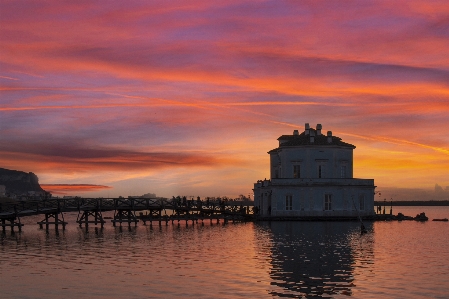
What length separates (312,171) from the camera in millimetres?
87062

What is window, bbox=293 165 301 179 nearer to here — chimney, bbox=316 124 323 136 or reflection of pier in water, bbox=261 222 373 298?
chimney, bbox=316 124 323 136

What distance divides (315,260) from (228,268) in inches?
239

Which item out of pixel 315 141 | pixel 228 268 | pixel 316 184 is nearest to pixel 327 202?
pixel 316 184

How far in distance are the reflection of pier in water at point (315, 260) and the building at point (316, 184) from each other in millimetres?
18975

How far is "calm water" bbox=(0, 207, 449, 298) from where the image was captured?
1142 inches

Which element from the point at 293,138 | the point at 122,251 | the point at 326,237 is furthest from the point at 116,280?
the point at 293,138

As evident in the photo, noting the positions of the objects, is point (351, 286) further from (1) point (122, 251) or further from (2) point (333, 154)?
(2) point (333, 154)

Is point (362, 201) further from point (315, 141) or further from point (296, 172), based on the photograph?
point (315, 141)

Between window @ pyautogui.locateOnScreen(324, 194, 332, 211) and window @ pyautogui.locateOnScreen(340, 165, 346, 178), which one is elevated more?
window @ pyautogui.locateOnScreen(340, 165, 346, 178)

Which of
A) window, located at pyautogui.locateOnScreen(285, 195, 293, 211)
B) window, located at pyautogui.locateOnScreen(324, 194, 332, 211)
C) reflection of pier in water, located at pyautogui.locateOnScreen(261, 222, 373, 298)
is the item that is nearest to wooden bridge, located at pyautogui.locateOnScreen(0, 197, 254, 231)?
window, located at pyautogui.locateOnScreen(285, 195, 293, 211)

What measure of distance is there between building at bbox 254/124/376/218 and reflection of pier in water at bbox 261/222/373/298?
62.3 ft

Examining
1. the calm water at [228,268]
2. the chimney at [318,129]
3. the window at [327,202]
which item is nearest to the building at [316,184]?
the window at [327,202]

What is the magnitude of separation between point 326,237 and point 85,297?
33374 mm

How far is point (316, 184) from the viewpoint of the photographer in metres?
85.2
